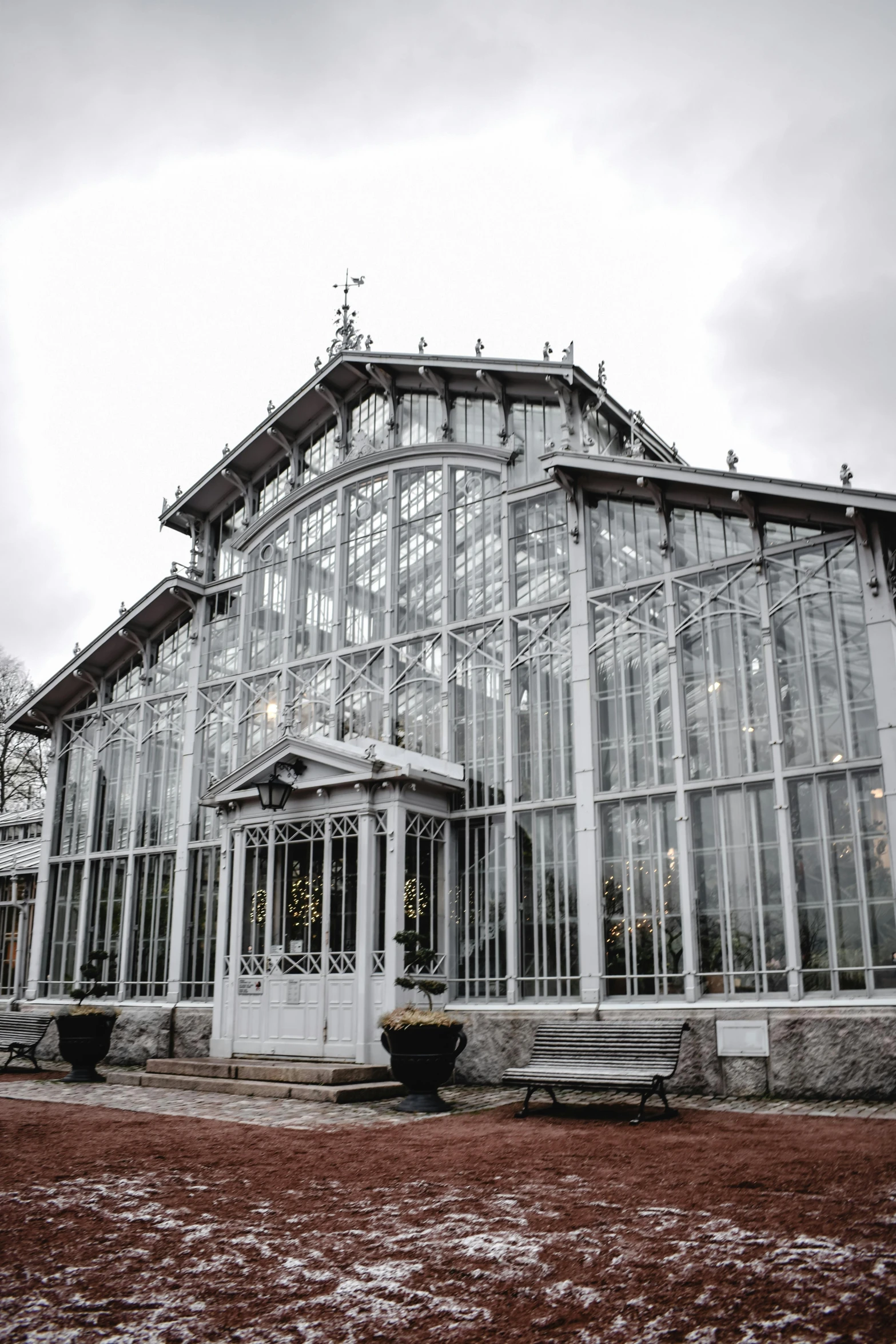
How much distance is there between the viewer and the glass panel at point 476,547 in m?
15.1

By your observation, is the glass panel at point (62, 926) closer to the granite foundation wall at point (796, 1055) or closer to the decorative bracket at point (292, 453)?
the decorative bracket at point (292, 453)

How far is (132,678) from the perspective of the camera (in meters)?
19.7

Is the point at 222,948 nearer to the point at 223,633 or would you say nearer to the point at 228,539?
the point at 223,633

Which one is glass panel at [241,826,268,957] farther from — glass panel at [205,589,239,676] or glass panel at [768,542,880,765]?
glass panel at [768,542,880,765]

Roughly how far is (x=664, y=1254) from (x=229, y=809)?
442 inches

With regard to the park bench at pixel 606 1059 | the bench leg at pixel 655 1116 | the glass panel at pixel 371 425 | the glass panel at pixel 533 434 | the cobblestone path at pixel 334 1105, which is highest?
the glass panel at pixel 371 425

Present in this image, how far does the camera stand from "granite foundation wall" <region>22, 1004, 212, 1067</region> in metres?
16.0

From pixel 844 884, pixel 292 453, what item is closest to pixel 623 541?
pixel 844 884

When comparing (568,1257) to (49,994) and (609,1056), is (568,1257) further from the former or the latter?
(49,994)

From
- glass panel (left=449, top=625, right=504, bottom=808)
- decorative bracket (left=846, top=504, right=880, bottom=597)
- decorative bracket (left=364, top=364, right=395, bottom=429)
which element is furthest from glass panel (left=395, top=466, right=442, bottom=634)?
decorative bracket (left=846, top=504, right=880, bottom=597)

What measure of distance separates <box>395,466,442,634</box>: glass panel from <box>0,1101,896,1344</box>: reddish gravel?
342 inches

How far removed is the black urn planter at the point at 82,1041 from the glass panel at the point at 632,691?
761cm

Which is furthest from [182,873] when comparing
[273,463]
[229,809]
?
[273,463]

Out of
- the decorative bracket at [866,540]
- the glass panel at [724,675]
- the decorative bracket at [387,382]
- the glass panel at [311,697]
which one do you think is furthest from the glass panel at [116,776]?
the decorative bracket at [866,540]
